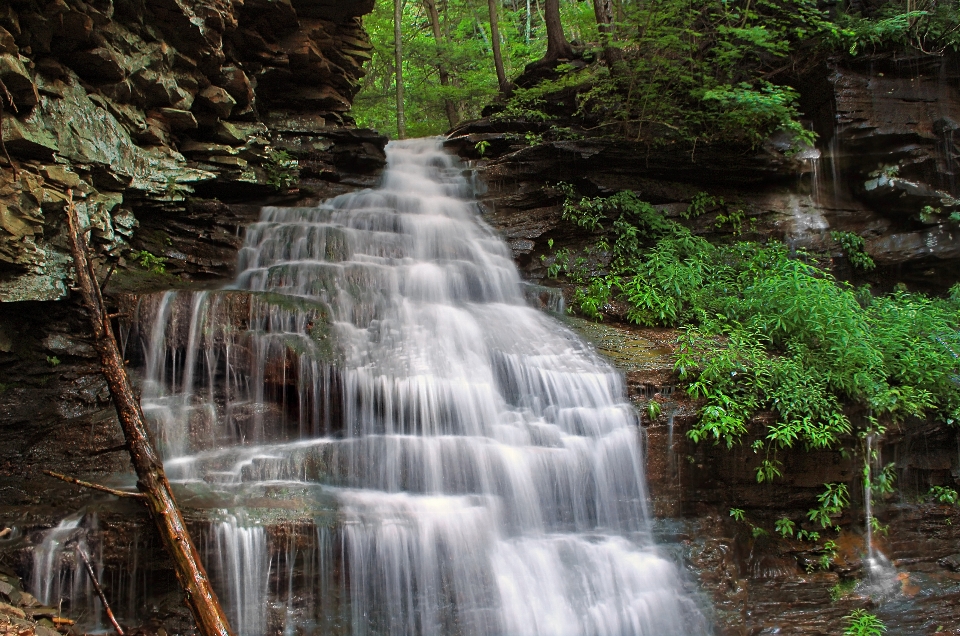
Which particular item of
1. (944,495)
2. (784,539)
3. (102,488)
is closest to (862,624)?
(784,539)

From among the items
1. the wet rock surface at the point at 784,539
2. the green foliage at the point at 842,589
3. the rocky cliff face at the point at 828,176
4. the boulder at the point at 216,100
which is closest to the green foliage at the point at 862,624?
the wet rock surface at the point at 784,539

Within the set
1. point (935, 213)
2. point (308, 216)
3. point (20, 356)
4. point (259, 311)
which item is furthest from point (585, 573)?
point (935, 213)

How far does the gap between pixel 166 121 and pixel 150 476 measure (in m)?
5.98

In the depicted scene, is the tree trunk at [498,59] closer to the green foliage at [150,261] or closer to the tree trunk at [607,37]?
the tree trunk at [607,37]

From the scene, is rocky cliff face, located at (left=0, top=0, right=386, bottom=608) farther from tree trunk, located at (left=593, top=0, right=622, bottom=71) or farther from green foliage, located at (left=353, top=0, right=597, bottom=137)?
green foliage, located at (left=353, top=0, right=597, bottom=137)

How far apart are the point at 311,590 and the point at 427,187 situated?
8.27 meters

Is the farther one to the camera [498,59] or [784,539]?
[498,59]

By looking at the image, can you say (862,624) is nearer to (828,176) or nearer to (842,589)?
(842,589)

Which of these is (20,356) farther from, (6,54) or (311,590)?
(311,590)

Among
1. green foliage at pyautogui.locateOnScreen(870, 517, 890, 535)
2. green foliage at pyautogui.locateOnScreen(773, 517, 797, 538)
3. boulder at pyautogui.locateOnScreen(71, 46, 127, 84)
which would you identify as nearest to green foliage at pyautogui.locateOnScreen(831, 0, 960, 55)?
green foliage at pyautogui.locateOnScreen(870, 517, 890, 535)

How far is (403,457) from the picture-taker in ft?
19.1

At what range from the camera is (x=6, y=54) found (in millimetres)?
5398

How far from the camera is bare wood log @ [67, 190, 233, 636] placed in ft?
13.2

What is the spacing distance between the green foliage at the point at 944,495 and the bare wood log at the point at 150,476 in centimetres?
755
